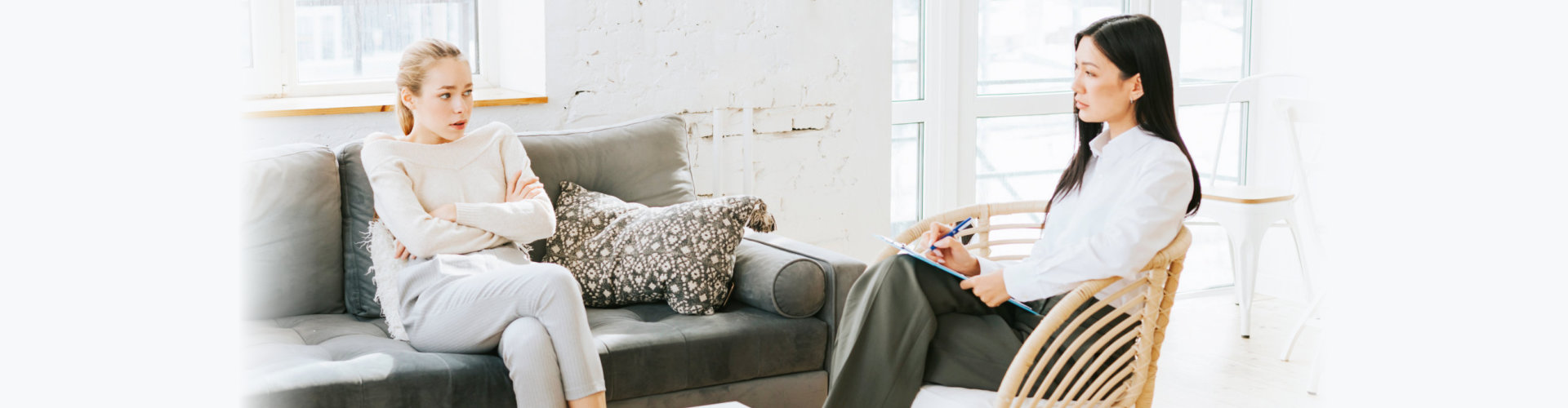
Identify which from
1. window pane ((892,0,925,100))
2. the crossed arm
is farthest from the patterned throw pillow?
window pane ((892,0,925,100))

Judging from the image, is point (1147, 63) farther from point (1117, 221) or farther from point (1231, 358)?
point (1231, 358)

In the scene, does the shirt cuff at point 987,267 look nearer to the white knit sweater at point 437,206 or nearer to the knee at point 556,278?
the knee at point 556,278

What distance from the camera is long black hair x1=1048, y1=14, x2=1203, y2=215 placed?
1718mm

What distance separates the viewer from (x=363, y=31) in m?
3.01

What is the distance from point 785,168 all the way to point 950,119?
0.80 m

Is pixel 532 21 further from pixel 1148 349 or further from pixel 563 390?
pixel 1148 349

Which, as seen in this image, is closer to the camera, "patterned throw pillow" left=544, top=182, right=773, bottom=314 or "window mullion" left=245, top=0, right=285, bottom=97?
"patterned throw pillow" left=544, top=182, right=773, bottom=314

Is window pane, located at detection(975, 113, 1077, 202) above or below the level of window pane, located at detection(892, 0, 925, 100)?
below

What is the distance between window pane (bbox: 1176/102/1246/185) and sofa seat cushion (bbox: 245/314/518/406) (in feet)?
10.3

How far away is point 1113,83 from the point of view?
1752 millimetres

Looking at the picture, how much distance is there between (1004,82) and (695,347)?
214 centimetres

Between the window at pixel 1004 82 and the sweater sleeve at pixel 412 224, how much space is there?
1.91 meters

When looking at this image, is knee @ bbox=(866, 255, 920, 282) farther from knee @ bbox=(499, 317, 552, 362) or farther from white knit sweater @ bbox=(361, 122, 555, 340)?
white knit sweater @ bbox=(361, 122, 555, 340)

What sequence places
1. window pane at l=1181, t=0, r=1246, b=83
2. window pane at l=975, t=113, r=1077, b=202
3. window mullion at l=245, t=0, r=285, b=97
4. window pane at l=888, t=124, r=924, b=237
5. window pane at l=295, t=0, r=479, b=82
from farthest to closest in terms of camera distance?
window pane at l=1181, t=0, r=1246, b=83 → window pane at l=975, t=113, r=1077, b=202 → window pane at l=888, t=124, r=924, b=237 → window pane at l=295, t=0, r=479, b=82 → window mullion at l=245, t=0, r=285, b=97
